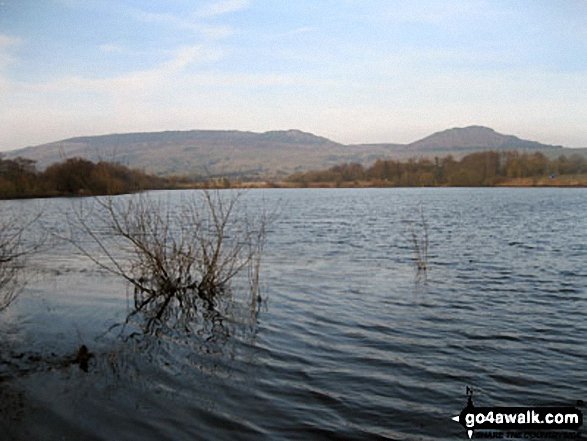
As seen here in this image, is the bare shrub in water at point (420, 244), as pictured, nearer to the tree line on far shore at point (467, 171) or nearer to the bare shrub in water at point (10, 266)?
the bare shrub in water at point (10, 266)

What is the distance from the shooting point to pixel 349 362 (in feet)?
29.3

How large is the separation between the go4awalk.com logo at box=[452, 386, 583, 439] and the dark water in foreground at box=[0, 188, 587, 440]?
19 cm

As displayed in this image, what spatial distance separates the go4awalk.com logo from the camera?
254 inches

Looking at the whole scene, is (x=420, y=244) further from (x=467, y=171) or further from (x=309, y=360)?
(x=467, y=171)

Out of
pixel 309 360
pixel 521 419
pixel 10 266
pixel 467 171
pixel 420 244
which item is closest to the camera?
pixel 521 419

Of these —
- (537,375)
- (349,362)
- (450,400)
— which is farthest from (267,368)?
(537,375)

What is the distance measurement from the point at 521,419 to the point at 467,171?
12719 centimetres

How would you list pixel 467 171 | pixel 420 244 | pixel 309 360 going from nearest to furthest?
1. pixel 309 360
2. pixel 420 244
3. pixel 467 171

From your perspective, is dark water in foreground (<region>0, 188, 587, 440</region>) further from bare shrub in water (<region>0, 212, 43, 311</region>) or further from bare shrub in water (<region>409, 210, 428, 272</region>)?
bare shrub in water (<region>409, 210, 428, 272</region>)

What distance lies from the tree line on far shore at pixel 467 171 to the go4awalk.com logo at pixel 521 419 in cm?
11571

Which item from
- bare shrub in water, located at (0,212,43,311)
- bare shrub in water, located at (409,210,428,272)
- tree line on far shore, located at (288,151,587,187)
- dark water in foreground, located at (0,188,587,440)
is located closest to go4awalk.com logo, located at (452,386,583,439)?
dark water in foreground, located at (0,188,587,440)

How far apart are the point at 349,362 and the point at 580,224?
104ft

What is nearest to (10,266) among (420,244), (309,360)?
(309,360)

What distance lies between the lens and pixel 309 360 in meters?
9.02
